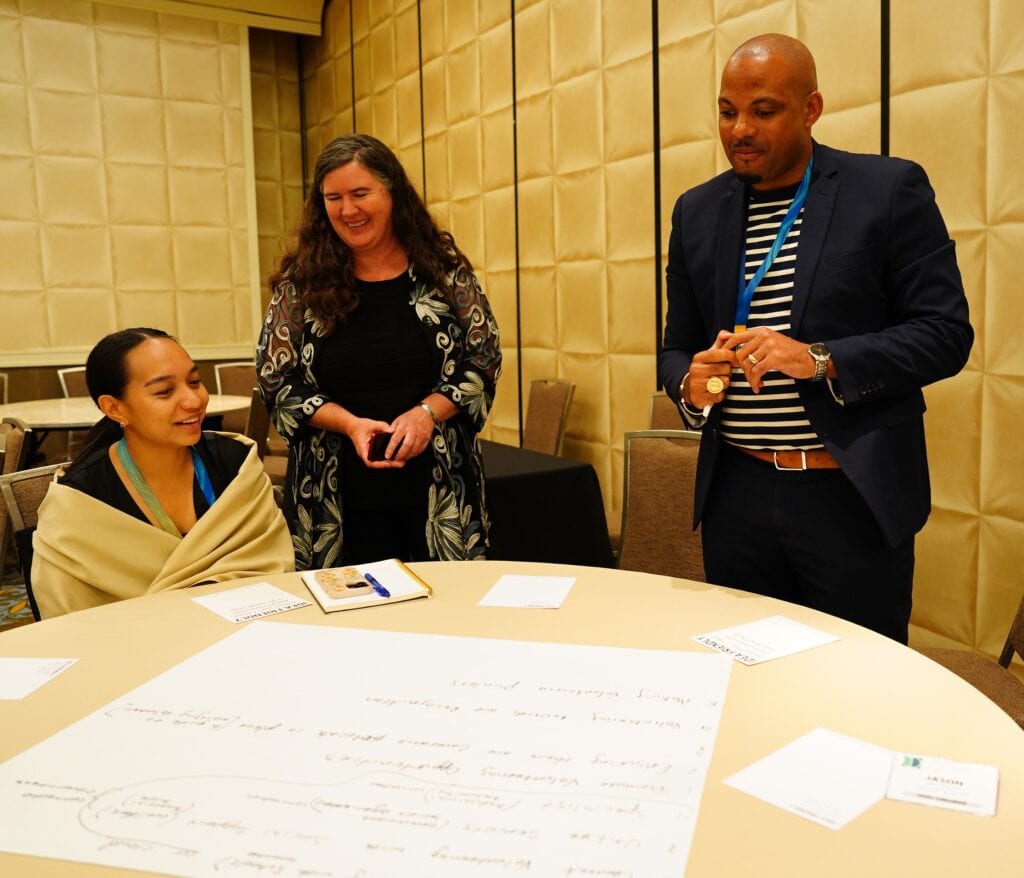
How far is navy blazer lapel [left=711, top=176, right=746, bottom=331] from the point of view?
177 centimetres

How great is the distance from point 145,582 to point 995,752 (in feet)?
4.78

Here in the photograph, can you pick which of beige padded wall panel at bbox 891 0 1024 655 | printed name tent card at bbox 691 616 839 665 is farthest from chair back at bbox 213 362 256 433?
printed name tent card at bbox 691 616 839 665

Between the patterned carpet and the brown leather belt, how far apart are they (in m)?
3.19

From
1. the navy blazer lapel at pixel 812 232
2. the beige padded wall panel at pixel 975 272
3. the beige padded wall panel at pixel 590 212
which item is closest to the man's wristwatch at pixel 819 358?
the navy blazer lapel at pixel 812 232

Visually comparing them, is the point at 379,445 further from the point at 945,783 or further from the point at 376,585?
the point at 945,783

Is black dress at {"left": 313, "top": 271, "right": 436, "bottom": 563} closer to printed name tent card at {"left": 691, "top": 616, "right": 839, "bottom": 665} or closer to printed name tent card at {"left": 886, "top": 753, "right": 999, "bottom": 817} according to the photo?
printed name tent card at {"left": 691, "top": 616, "right": 839, "bottom": 665}

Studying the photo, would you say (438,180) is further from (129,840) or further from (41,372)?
(129,840)

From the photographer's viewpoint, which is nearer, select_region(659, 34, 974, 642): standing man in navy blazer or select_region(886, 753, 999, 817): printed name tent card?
select_region(886, 753, 999, 817): printed name tent card

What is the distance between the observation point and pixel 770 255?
1740 mm

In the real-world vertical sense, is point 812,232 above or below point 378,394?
above

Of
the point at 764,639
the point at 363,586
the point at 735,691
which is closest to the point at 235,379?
the point at 363,586

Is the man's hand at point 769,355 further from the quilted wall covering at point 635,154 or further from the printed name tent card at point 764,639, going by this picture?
the quilted wall covering at point 635,154

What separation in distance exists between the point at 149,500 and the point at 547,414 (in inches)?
115

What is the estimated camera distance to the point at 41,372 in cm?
658
